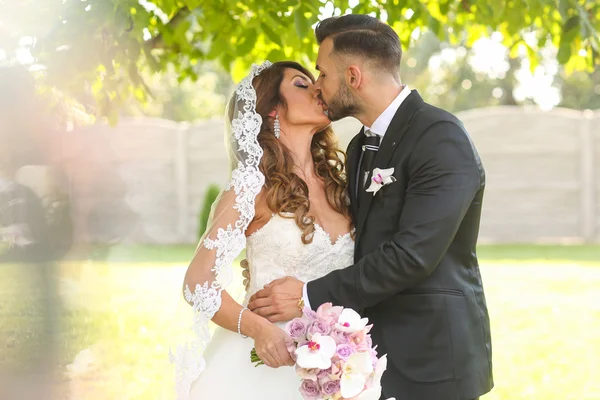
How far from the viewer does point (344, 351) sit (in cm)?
271

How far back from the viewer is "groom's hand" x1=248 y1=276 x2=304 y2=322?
325cm

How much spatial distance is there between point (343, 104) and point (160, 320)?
6.94 meters

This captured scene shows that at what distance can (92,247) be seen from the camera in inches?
206

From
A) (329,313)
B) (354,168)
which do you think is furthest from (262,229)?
(329,313)

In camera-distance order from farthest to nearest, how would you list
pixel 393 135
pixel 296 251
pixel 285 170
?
pixel 285 170 → pixel 296 251 → pixel 393 135

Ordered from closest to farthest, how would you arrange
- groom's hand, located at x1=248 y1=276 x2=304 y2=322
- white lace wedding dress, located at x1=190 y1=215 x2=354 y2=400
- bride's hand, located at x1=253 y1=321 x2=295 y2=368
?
1. bride's hand, located at x1=253 y1=321 x2=295 y2=368
2. groom's hand, located at x1=248 y1=276 x2=304 y2=322
3. white lace wedding dress, located at x1=190 y1=215 x2=354 y2=400

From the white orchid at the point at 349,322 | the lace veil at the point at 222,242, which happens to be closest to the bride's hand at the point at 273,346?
the lace veil at the point at 222,242

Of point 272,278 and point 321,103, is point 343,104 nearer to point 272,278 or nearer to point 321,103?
point 321,103

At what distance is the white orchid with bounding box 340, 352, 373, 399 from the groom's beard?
1.10 meters

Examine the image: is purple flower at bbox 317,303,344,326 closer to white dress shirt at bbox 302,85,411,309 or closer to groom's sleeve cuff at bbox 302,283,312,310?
groom's sleeve cuff at bbox 302,283,312,310

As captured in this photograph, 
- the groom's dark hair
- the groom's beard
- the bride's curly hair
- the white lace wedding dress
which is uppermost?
the groom's dark hair

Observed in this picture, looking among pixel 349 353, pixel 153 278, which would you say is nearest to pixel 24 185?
pixel 349 353

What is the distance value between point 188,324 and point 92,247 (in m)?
1.92

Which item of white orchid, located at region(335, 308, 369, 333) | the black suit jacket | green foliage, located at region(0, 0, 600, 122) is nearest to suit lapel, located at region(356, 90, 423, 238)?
the black suit jacket
